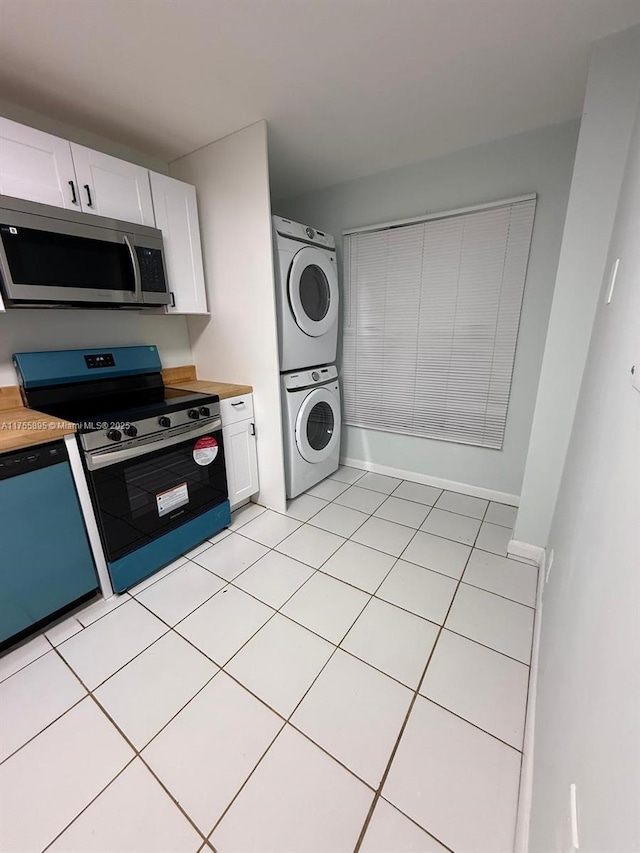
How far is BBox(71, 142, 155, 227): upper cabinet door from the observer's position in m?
1.67

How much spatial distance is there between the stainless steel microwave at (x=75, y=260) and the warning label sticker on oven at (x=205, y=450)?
0.85 m

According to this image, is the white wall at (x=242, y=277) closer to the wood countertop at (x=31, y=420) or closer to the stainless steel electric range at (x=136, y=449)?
the wood countertop at (x=31, y=420)

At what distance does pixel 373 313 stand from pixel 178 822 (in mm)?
2858

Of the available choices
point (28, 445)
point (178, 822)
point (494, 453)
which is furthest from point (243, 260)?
point (178, 822)

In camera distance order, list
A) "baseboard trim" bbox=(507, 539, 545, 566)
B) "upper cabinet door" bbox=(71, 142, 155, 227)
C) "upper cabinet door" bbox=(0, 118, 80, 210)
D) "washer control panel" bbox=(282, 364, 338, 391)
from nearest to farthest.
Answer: "upper cabinet door" bbox=(0, 118, 80, 210)
"upper cabinet door" bbox=(71, 142, 155, 227)
"baseboard trim" bbox=(507, 539, 545, 566)
"washer control panel" bbox=(282, 364, 338, 391)

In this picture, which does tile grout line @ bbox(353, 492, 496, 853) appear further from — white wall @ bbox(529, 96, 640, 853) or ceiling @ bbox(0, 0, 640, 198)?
ceiling @ bbox(0, 0, 640, 198)

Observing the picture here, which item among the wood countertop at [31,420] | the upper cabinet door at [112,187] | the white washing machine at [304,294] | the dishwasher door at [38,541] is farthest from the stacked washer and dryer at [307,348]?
the dishwasher door at [38,541]

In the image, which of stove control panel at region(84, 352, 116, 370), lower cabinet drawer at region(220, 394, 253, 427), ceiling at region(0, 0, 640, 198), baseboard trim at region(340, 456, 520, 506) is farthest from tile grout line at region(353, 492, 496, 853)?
ceiling at region(0, 0, 640, 198)

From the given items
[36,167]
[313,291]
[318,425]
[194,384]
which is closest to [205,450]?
[194,384]

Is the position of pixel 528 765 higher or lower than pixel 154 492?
lower

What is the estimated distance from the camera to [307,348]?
2494mm

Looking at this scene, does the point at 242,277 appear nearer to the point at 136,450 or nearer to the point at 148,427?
the point at 148,427

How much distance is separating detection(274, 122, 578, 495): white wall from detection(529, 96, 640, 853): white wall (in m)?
0.85

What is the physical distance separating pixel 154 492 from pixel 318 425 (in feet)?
4.44
